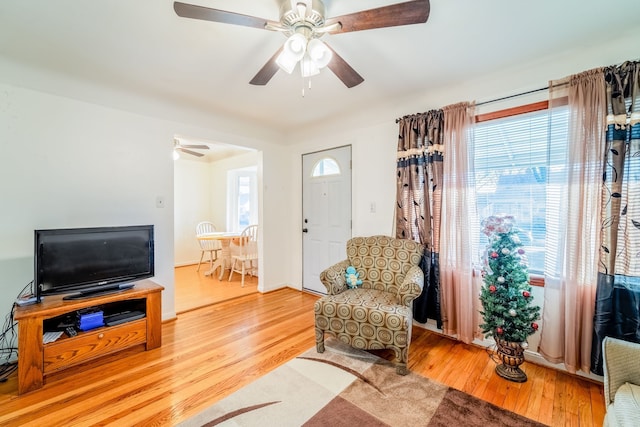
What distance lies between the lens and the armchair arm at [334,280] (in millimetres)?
2395

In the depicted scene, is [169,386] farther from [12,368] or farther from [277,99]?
[277,99]

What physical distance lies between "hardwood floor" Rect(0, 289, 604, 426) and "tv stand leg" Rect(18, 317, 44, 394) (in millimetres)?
70

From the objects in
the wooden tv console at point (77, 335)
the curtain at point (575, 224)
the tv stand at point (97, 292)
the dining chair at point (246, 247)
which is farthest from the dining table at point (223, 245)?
the curtain at point (575, 224)

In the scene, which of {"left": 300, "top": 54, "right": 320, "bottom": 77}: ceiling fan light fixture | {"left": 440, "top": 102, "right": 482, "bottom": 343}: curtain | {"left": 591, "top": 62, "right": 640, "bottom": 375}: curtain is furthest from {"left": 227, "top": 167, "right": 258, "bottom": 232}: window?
{"left": 591, "top": 62, "right": 640, "bottom": 375}: curtain

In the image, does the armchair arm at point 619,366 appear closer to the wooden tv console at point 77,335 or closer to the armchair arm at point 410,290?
the armchair arm at point 410,290

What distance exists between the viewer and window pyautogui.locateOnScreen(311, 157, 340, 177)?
3.60 meters

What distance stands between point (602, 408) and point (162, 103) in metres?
4.39

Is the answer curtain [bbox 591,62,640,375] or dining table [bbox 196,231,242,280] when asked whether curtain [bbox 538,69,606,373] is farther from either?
dining table [bbox 196,231,242,280]

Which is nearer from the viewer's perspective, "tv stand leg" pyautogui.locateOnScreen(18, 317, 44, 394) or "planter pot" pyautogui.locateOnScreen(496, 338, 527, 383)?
"tv stand leg" pyautogui.locateOnScreen(18, 317, 44, 394)

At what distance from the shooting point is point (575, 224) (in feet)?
6.29

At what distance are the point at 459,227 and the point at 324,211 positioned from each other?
1809 millimetres

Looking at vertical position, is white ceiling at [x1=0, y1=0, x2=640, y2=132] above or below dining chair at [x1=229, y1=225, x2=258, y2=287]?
above

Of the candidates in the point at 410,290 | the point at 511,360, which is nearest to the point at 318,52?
the point at 410,290

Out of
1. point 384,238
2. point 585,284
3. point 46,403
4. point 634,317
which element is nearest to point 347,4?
point 384,238
